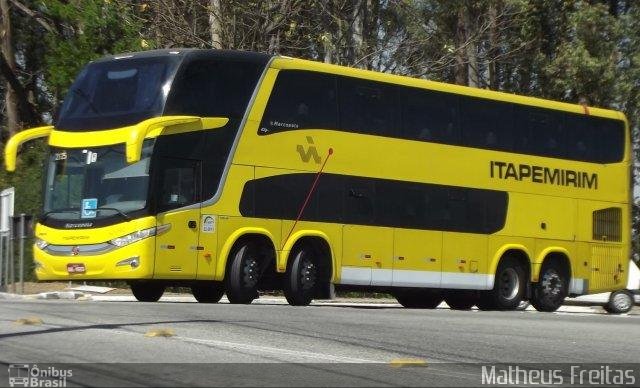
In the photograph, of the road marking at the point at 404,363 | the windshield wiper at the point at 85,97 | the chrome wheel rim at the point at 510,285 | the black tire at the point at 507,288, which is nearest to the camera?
the road marking at the point at 404,363

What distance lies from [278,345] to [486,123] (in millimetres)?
13891

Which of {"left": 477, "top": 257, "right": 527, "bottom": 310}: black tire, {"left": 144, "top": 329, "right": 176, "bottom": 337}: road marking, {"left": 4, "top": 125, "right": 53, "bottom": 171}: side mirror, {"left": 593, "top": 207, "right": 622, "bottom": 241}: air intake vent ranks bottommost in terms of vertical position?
{"left": 144, "top": 329, "right": 176, "bottom": 337}: road marking

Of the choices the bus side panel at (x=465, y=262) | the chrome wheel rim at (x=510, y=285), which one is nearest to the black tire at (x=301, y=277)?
the bus side panel at (x=465, y=262)

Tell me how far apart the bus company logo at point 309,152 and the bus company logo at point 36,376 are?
12587 mm

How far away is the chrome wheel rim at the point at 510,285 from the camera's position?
90.0 ft

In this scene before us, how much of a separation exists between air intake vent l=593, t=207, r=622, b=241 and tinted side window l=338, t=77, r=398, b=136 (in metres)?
6.25

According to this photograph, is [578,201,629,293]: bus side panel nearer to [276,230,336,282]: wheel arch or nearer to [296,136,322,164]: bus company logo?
[276,230,336,282]: wheel arch

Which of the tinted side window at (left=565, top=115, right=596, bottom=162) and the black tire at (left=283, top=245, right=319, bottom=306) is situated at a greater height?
the tinted side window at (left=565, top=115, right=596, bottom=162)

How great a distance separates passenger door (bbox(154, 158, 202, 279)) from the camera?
21.8 meters

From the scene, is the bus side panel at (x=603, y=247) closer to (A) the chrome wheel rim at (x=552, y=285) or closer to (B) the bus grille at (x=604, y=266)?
(B) the bus grille at (x=604, y=266)

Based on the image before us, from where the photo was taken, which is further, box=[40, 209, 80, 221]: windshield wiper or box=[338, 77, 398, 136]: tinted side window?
box=[338, 77, 398, 136]: tinted side window

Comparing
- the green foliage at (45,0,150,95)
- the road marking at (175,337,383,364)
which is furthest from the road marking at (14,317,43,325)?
the green foliage at (45,0,150,95)

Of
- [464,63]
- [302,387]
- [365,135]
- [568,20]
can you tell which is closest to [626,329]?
[365,135]

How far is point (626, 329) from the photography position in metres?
19.9
